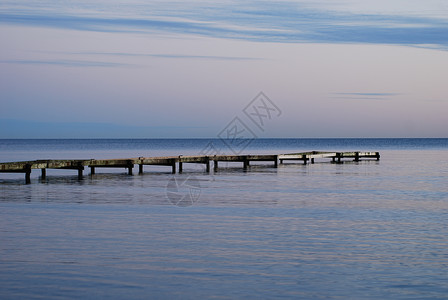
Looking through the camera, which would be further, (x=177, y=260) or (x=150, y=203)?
(x=150, y=203)

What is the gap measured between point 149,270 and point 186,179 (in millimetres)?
26152

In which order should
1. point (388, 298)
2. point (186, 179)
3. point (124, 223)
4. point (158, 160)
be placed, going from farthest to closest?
point (158, 160)
point (186, 179)
point (124, 223)
point (388, 298)

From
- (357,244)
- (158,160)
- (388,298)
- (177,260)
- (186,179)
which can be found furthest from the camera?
(158,160)

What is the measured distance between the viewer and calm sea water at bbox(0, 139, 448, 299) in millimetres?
11500

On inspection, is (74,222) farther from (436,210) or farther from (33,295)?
(436,210)

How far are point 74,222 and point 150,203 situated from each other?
5855mm

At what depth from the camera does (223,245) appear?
15422mm

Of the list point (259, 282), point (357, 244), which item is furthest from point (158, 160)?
point (259, 282)

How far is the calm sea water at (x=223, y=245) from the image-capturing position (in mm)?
11500

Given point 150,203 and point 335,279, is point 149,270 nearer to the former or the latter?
point 335,279

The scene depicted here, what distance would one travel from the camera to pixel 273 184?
34719mm

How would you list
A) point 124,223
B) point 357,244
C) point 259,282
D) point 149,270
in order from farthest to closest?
point 124,223, point 357,244, point 149,270, point 259,282

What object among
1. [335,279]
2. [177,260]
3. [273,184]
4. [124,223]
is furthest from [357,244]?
[273,184]

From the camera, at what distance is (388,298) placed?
1084 centimetres
